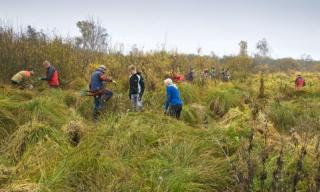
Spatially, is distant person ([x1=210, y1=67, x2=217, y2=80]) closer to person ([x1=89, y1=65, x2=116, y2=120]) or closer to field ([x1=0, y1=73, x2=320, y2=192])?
person ([x1=89, y1=65, x2=116, y2=120])

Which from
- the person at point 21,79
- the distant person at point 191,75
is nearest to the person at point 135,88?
the person at point 21,79

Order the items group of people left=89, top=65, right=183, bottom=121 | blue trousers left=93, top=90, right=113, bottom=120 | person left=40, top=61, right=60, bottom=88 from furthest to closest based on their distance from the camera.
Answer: person left=40, top=61, right=60, bottom=88 → blue trousers left=93, top=90, right=113, bottom=120 → group of people left=89, top=65, right=183, bottom=121

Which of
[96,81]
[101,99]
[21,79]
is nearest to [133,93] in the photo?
[101,99]

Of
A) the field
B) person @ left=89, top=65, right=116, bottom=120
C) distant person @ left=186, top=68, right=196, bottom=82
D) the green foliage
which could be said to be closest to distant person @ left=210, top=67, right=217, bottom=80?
distant person @ left=186, top=68, right=196, bottom=82

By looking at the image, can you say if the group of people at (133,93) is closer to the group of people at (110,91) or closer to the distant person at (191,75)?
the group of people at (110,91)

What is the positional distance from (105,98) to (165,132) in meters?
4.32

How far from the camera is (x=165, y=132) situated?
6.34m

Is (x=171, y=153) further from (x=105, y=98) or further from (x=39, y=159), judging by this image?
(x=105, y=98)

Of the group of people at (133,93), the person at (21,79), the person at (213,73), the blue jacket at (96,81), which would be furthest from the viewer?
the person at (213,73)

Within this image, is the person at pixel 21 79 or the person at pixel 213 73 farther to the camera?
the person at pixel 213 73

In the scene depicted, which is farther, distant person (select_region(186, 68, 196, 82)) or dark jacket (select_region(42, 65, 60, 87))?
distant person (select_region(186, 68, 196, 82))

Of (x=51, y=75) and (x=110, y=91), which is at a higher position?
(x=51, y=75)

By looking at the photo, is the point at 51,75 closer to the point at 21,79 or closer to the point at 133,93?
the point at 21,79

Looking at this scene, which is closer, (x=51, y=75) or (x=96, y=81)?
(x=96, y=81)
